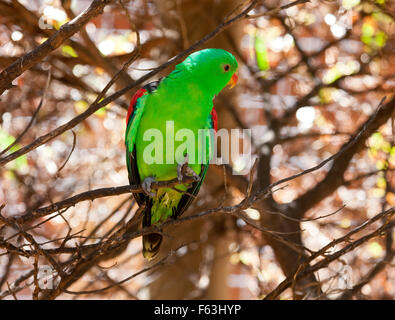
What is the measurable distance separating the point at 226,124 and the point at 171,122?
5.71ft

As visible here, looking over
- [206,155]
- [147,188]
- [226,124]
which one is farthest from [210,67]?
[226,124]

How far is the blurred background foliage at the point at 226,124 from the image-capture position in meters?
3.79

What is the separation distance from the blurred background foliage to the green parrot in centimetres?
76

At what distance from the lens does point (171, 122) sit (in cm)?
254

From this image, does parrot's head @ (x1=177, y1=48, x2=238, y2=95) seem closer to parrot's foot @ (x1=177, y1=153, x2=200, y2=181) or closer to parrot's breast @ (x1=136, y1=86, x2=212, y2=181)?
parrot's breast @ (x1=136, y1=86, x2=212, y2=181)

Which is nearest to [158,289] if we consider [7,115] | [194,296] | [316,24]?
[194,296]

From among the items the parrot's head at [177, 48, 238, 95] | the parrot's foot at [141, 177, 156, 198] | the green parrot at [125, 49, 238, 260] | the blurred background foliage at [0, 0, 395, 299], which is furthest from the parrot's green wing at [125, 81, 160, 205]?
the blurred background foliage at [0, 0, 395, 299]

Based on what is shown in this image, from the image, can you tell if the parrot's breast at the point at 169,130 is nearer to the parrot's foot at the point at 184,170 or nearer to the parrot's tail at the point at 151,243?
the parrot's foot at the point at 184,170

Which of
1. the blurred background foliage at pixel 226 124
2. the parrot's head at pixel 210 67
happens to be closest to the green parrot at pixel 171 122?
the parrot's head at pixel 210 67

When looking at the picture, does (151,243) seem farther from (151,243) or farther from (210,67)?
(210,67)

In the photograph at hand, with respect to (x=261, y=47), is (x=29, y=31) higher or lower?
lower
